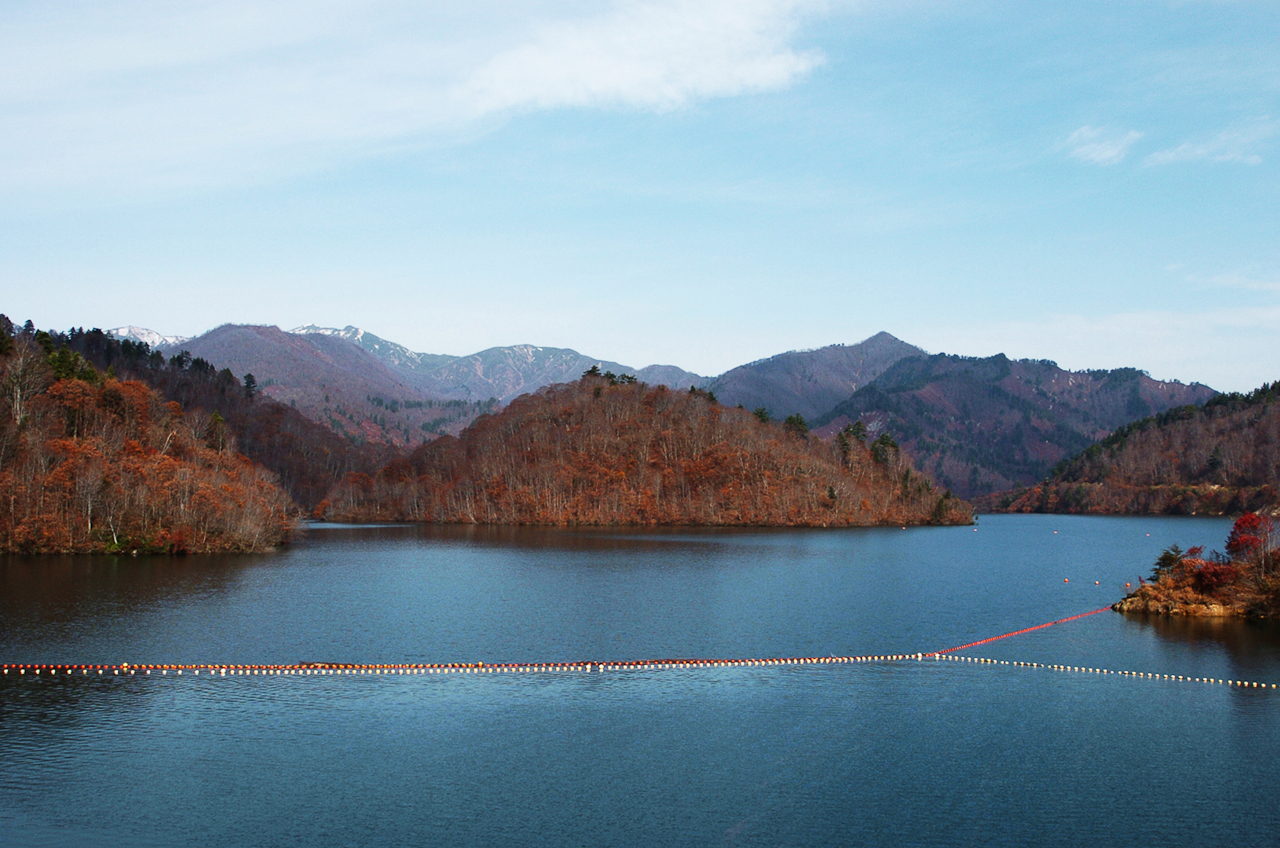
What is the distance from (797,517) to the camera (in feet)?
549

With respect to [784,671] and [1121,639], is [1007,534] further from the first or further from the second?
[784,671]

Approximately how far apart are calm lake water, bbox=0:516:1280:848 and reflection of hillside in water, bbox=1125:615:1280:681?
0.96ft

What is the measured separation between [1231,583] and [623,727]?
4428cm

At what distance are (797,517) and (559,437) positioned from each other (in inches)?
2194

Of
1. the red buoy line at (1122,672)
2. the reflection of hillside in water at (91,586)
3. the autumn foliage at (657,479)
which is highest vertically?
the autumn foliage at (657,479)

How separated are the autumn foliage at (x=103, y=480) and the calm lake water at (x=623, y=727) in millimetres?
23851

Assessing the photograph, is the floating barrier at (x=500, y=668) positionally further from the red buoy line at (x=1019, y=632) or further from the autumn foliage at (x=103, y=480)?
the autumn foliage at (x=103, y=480)

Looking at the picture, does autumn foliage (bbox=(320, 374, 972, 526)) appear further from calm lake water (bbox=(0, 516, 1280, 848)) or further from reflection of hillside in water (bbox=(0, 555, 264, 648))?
calm lake water (bbox=(0, 516, 1280, 848))

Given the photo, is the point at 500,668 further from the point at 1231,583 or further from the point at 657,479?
the point at 657,479

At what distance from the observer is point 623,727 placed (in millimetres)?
31781

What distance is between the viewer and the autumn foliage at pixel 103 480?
86.9 m

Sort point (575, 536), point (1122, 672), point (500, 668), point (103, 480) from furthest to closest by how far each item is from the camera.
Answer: point (575, 536) → point (103, 480) → point (500, 668) → point (1122, 672)

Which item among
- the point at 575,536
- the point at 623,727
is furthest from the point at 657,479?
the point at 623,727

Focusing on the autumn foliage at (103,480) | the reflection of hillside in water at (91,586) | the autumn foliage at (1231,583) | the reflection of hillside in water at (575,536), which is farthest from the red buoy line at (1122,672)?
the autumn foliage at (103,480)
